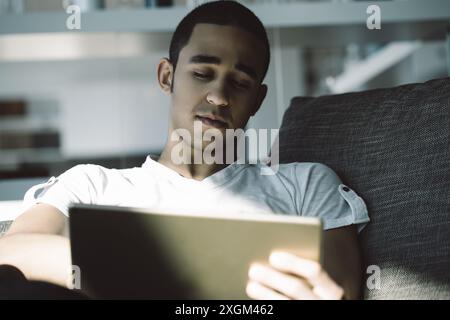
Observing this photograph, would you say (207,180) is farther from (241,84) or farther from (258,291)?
(258,291)

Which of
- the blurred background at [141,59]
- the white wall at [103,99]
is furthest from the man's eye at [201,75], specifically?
the white wall at [103,99]

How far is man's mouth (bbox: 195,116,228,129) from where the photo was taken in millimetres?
1121

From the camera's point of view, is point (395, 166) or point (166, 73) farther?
point (166, 73)

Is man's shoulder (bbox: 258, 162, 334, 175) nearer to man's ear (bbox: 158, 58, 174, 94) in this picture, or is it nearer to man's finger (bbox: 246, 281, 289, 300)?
man's ear (bbox: 158, 58, 174, 94)

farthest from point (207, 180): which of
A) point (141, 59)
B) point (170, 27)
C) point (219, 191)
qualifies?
point (141, 59)

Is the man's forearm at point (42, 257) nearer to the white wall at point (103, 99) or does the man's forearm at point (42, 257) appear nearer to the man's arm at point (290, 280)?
the man's arm at point (290, 280)

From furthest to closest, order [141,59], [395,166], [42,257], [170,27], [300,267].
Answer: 1. [141,59]
2. [170,27]
3. [395,166]
4. [42,257]
5. [300,267]

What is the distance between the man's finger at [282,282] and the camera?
2.21 ft

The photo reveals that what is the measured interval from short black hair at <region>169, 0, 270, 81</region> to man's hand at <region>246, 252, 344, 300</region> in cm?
64

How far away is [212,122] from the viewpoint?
114cm

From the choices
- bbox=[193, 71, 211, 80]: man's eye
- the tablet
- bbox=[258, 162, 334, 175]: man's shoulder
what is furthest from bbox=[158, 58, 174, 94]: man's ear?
the tablet

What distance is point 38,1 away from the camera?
1937 millimetres

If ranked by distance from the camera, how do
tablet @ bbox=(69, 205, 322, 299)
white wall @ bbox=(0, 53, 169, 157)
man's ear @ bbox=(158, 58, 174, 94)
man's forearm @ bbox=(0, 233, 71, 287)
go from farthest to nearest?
1. white wall @ bbox=(0, 53, 169, 157)
2. man's ear @ bbox=(158, 58, 174, 94)
3. man's forearm @ bbox=(0, 233, 71, 287)
4. tablet @ bbox=(69, 205, 322, 299)

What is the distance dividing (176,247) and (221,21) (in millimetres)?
679
